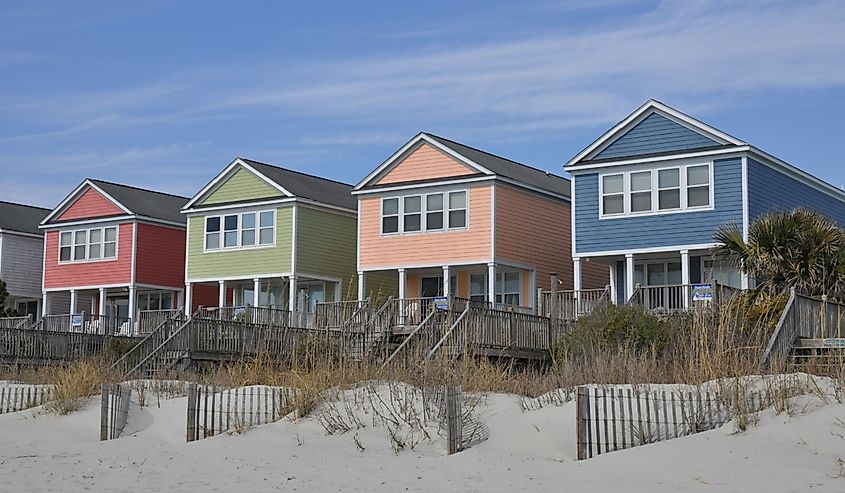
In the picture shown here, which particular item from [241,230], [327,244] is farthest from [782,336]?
[241,230]

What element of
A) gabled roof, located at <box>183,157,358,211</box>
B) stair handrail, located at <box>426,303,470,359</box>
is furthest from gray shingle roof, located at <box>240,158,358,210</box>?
stair handrail, located at <box>426,303,470,359</box>

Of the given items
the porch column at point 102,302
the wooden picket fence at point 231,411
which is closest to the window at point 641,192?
the wooden picket fence at point 231,411

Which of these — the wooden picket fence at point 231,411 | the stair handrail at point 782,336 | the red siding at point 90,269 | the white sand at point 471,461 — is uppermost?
the red siding at point 90,269

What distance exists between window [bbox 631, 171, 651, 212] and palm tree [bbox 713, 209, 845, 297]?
22.1ft

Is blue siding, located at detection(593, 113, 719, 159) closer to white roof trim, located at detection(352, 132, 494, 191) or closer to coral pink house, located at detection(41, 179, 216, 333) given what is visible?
white roof trim, located at detection(352, 132, 494, 191)

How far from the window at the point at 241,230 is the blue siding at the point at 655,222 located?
1268cm

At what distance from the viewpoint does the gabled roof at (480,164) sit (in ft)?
122

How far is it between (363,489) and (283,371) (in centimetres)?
719

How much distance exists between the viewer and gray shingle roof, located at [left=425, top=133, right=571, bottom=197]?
124ft

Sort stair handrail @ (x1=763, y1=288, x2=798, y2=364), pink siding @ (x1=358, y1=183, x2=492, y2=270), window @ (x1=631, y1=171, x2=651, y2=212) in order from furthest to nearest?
pink siding @ (x1=358, y1=183, x2=492, y2=270) → window @ (x1=631, y1=171, x2=651, y2=212) → stair handrail @ (x1=763, y1=288, x2=798, y2=364)

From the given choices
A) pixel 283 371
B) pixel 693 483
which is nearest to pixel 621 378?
pixel 693 483

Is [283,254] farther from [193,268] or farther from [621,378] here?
[621,378]

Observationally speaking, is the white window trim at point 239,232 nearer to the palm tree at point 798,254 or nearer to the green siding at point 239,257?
the green siding at point 239,257

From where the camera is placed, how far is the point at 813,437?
13570 millimetres
